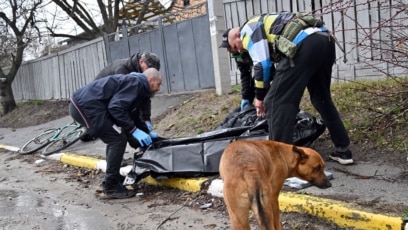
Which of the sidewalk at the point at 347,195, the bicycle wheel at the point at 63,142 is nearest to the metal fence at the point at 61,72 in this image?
the bicycle wheel at the point at 63,142

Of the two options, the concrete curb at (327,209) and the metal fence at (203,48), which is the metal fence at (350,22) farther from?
the concrete curb at (327,209)

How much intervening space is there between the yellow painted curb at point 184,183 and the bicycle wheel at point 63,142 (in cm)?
378

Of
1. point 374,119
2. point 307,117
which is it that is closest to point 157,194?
point 307,117

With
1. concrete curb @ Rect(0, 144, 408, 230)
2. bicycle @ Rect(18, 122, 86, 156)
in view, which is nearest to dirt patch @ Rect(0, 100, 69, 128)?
bicycle @ Rect(18, 122, 86, 156)

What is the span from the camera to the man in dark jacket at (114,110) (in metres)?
5.10

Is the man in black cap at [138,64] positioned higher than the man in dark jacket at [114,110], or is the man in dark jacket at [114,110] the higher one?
the man in black cap at [138,64]

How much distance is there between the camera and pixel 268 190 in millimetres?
3062

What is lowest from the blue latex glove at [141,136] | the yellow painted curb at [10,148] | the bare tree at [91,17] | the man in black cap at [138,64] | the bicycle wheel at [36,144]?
the yellow painted curb at [10,148]

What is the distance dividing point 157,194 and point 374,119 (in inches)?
114

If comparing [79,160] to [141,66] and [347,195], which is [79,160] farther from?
[347,195]

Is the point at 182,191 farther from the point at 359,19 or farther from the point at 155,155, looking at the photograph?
the point at 359,19

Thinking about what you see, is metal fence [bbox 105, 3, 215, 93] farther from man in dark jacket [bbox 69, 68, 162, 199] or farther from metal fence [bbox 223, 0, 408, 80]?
man in dark jacket [bbox 69, 68, 162, 199]

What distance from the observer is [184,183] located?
5180mm

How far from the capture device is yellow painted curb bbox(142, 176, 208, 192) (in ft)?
16.4
